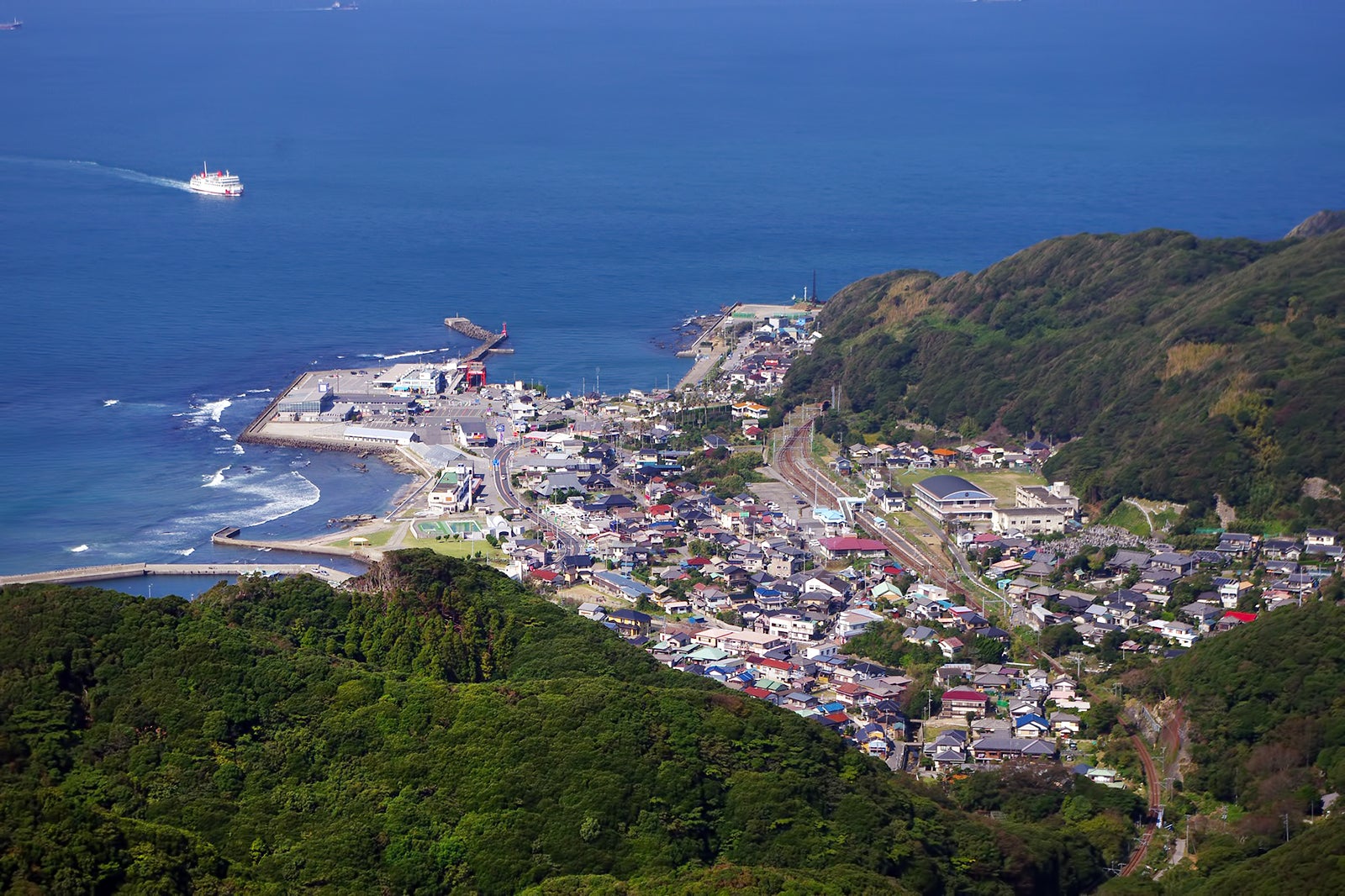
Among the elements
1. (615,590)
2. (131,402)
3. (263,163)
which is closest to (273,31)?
(263,163)

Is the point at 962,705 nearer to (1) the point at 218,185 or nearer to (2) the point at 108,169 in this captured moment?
(1) the point at 218,185

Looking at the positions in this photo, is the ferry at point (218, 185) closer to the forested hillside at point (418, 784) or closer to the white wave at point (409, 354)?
the white wave at point (409, 354)

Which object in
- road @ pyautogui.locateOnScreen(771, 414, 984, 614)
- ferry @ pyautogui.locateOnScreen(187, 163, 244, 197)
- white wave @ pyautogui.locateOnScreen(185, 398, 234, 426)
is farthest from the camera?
ferry @ pyautogui.locateOnScreen(187, 163, 244, 197)

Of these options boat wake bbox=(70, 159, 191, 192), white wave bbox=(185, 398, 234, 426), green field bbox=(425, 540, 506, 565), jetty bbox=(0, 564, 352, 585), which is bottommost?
jetty bbox=(0, 564, 352, 585)

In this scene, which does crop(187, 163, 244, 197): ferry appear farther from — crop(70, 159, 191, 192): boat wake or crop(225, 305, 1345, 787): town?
crop(225, 305, 1345, 787): town

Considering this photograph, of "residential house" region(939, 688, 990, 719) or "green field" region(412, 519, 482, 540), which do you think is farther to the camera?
"green field" region(412, 519, 482, 540)

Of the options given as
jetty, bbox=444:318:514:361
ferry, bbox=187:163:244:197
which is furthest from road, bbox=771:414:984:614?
ferry, bbox=187:163:244:197

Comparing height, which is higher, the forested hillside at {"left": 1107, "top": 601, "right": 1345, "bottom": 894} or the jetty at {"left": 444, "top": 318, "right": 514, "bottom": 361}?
Result: the jetty at {"left": 444, "top": 318, "right": 514, "bottom": 361}

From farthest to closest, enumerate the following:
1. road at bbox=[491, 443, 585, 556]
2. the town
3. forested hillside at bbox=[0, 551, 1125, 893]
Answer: road at bbox=[491, 443, 585, 556] → the town → forested hillside at bbox=[0, 551, 1125, 893]
